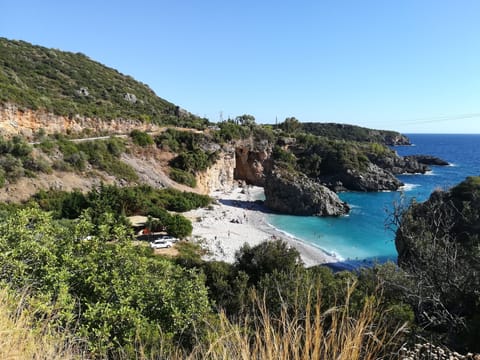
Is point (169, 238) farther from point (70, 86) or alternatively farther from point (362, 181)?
point (362, 181)

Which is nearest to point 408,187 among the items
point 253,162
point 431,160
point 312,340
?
point 253,162

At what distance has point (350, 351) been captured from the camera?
6.49ft

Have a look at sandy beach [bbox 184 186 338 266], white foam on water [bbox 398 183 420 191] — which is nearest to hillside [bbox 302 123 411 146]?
white foam on water [bbox 398 183 420 191]

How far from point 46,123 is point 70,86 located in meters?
20.3

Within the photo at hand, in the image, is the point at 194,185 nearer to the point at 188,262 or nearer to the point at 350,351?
the point at 188,262

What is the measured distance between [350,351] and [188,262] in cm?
1438

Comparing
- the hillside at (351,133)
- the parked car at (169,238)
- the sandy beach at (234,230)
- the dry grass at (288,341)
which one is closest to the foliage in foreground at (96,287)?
the dry grass at (288,341)

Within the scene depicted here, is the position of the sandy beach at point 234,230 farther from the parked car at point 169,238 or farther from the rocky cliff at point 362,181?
the rocky cliff at point 362,181

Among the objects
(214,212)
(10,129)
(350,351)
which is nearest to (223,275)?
(350,351)

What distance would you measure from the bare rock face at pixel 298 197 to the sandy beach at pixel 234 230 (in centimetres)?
Answer: 242

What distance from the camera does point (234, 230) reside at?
96.5 ft

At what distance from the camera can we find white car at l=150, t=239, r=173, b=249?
20.2 metres

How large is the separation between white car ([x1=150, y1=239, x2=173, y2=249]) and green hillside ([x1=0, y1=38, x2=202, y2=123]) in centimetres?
2023

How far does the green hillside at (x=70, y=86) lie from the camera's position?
1385 inches
